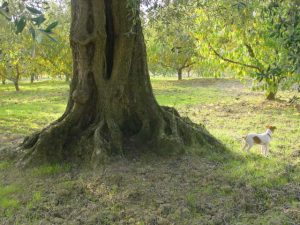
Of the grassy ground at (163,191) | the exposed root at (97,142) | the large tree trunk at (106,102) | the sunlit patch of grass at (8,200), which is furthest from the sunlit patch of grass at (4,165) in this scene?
the sunlit patch of grass at (8,200)

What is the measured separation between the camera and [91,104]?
9453mm

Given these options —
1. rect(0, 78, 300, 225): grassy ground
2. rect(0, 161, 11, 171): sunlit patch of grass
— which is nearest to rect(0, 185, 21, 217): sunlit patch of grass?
rect(0, 78, 300, 225): grassy ground

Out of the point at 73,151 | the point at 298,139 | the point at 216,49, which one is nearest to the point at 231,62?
the point at 216,49

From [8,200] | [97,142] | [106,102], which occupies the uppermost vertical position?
[106,102]

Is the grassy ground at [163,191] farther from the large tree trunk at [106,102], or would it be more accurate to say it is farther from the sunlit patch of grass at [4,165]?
the large tree trunk at [106,102]

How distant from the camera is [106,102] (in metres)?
9.22

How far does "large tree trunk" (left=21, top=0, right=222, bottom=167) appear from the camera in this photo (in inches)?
349

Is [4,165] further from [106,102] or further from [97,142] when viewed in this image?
[106,102]

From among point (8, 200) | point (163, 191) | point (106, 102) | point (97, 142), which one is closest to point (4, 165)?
point (8, 200)

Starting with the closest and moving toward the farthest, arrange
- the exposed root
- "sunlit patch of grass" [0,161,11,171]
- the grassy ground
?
the grassy ground, the exposed root, "sunlit patch of grass" [0,161,11,171]

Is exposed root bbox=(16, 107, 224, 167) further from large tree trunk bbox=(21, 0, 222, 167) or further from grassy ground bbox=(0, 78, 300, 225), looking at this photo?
grassy ground bbox=(0, 78, 300, 225)

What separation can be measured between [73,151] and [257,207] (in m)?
4.43

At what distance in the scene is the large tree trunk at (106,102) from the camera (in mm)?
8875

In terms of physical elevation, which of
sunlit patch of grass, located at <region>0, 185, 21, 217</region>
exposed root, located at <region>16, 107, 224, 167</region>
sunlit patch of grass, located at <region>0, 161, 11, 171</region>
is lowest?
sunlit patch of grass, located at <region>0, 185, 21, 217</region>
